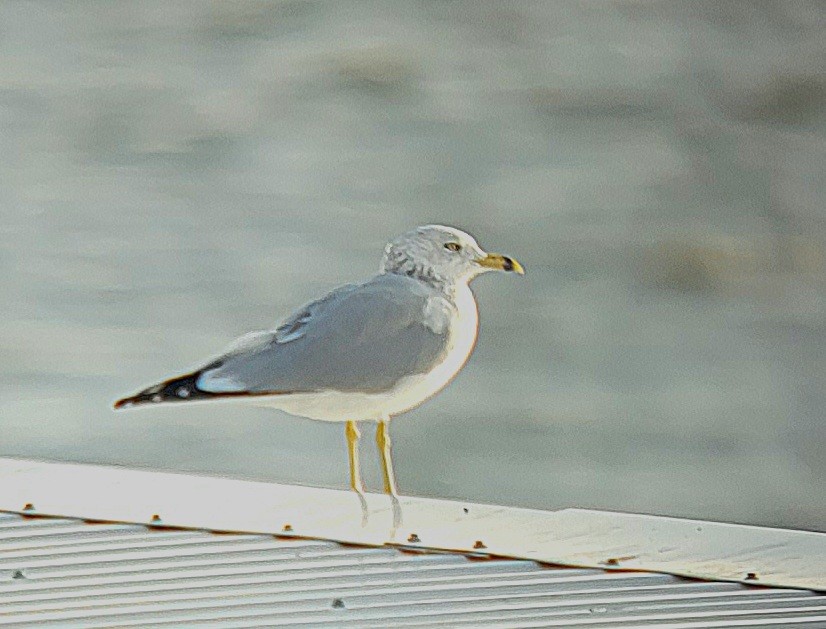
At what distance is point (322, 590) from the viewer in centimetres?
176

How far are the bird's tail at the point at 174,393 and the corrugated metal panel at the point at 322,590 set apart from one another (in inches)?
11.3

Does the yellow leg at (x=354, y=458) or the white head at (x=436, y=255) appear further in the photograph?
the white head at (x=436, y=255)

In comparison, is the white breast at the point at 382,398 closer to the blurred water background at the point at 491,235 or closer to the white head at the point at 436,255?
the white head at the point at 436,255

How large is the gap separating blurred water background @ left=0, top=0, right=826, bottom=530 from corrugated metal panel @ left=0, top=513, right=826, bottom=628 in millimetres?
3698

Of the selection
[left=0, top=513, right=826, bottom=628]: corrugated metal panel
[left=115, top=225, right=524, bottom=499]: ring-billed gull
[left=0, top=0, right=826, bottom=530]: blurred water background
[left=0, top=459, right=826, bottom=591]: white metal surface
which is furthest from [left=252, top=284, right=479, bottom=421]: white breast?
[left=0, top=0, right=826, bottom=530]: blurred water background

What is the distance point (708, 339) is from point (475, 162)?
3.93 feet

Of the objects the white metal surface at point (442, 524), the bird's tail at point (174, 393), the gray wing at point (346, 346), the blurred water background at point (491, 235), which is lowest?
the white metal surface at point (442, 524)

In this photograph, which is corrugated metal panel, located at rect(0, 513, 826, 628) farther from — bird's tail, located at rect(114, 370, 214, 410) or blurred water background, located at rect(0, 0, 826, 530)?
blurred water background, located at rect(0, 0, 826, 530)

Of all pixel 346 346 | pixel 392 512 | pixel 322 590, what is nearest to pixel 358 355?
pixel 346 346

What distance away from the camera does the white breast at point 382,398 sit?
229cm

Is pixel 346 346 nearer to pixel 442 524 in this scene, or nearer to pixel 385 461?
pixel 385 461

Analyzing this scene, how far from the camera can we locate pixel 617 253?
23.3 ft

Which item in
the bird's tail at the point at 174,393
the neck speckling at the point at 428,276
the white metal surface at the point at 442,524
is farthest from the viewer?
the neck speckling at the point at 428,276

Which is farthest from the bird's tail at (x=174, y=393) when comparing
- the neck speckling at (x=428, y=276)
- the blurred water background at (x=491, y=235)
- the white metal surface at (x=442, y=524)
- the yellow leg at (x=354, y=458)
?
the blurred water background at (x=491, y=235)
